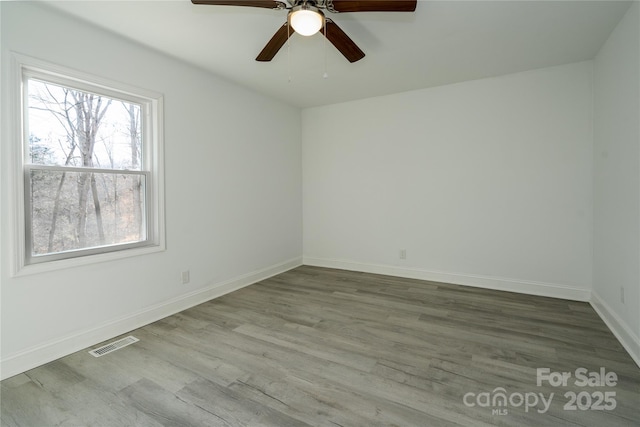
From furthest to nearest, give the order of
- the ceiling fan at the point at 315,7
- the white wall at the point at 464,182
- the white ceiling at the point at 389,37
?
the white wall at the point at 464,182 → the white ceiling at the point at 389,37 → the ceiling fan at the point at 315,7

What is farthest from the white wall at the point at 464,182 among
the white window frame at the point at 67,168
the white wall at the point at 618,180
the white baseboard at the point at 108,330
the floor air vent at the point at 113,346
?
the floor air vent at the point at 113,346

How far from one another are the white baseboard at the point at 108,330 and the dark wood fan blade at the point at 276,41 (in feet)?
8.30

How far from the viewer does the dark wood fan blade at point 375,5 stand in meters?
1.75

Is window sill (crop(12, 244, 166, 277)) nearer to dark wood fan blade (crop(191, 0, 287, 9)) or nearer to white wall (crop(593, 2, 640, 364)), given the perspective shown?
dark wood fan blade (crop(191, 0, 287, 9))

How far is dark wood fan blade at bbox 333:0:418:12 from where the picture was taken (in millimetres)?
1746

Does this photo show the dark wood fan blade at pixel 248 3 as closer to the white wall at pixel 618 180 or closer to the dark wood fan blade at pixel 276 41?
the dark wood fan blade at pixel 276 41

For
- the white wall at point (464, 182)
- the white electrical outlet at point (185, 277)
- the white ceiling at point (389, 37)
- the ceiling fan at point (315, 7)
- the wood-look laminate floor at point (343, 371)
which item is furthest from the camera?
the white wall at point (464, 182)

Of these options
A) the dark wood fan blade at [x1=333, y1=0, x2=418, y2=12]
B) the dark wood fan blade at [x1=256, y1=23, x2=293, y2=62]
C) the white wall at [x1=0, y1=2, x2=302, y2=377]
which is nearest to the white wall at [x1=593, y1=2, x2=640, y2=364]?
the dark wood fan blade at [x1=333, y1=0, x2=418, y2=12]

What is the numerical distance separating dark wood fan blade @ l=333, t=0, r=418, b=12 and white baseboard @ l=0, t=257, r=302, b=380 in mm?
3016

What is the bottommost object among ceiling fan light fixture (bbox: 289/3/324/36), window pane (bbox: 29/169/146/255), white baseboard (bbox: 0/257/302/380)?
white baseboard (bbox: 0/257/302/380)

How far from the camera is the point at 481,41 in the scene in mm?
2797

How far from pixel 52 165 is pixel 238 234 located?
2005 millimetres

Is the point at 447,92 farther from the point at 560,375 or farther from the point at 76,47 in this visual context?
the point at 76,47

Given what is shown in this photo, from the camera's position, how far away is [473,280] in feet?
12.8
